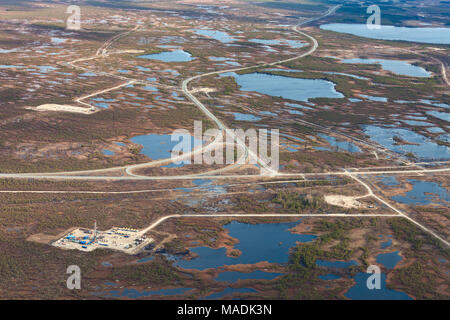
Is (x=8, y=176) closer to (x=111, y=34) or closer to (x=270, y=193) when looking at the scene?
(x=270, y=193)

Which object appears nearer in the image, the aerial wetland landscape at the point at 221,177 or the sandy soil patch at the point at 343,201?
the aerial wetland landscape at the point at 221,177

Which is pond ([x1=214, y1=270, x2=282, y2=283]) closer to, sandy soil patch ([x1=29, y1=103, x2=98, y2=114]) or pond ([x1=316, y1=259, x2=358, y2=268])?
pond ([x1=316, y1=259, x2=358, y2=268])

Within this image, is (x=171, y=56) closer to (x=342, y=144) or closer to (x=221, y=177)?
(x=342, y=144)

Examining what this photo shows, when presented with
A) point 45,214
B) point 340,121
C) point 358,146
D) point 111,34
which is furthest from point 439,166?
point 111,34

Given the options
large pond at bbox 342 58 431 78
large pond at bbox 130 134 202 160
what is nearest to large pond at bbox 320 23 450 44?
large pond at bbox 342 58 431 78

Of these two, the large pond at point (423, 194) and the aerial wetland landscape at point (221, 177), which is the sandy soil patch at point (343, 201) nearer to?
the aerial wetland landscape at point (221, 177)

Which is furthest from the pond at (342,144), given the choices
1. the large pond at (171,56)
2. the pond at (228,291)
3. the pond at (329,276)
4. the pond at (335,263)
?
the large pond at (171,56)
